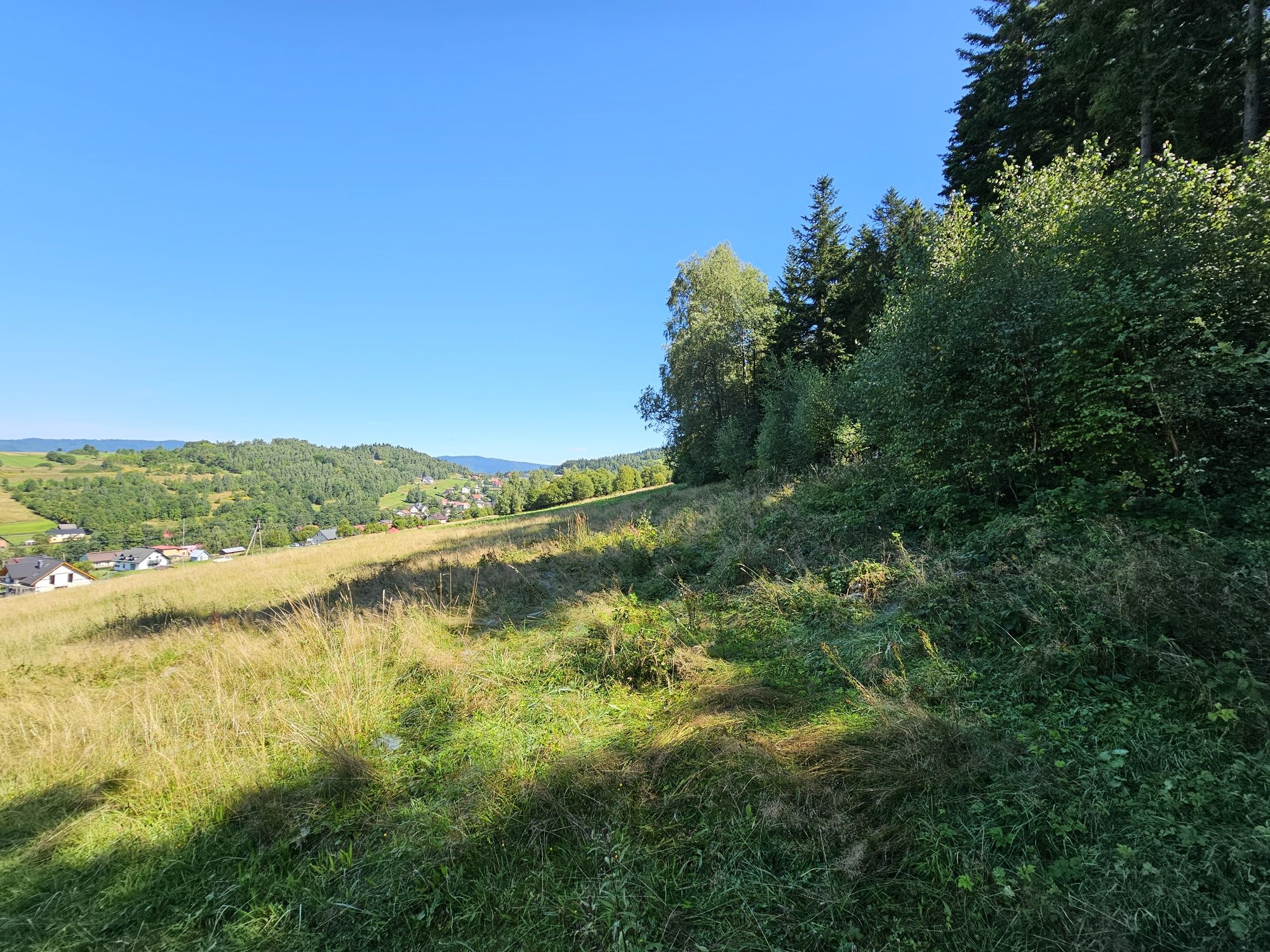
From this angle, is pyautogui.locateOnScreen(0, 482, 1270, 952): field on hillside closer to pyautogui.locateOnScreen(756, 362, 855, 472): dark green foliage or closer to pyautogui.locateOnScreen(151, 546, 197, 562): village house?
pyautogui.locateOnScreen(756, 362, 855, 472): dark green foliage

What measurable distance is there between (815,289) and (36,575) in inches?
2272

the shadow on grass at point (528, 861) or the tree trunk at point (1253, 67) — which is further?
the tree trunk at point (1253, 67)

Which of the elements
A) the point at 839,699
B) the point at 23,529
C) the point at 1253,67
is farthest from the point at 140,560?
the point at 1253,67

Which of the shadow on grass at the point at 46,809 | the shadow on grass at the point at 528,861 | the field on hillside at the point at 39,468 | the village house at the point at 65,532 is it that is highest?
the field on hillside at the point at 39,468

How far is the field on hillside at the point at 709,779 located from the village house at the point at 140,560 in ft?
194

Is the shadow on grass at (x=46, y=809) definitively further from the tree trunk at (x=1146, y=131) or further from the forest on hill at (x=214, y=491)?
the forest on hill at (x=214, y=491)

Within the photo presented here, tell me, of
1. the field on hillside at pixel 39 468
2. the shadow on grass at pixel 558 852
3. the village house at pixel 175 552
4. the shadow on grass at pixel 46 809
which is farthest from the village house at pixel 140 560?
the field on hillside at pixel 39 468

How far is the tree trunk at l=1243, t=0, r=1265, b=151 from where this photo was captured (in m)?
9.34

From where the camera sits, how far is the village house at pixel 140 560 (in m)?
44.7

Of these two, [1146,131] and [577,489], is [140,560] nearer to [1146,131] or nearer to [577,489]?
[577,489]

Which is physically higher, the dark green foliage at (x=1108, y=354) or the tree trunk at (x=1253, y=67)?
the tree trunk at (x=1253, y=67)

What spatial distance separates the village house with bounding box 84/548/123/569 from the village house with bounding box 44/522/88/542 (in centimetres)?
897

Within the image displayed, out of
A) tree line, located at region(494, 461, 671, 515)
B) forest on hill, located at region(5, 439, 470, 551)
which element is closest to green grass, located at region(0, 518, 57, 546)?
forest on hill, located at region(5, 439, 470, 551)

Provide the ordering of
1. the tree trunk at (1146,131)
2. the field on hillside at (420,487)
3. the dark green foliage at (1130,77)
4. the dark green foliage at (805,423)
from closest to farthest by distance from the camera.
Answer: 1. the dark green foliage at (1130,77)
2. the tree trunk at (1146,131)
3. the dark green foliage at (805,423)
4. the field on hillside at (420,487)
